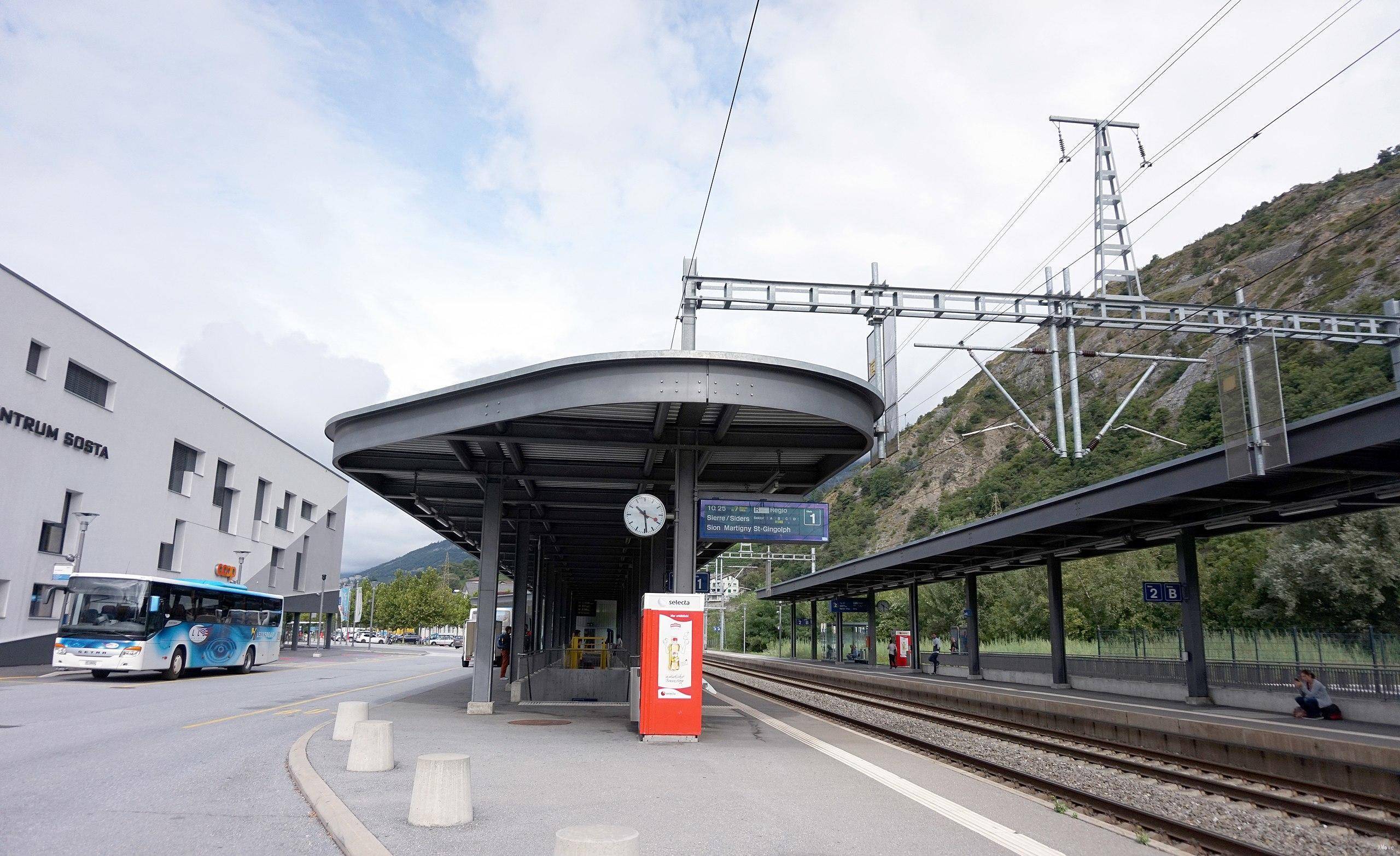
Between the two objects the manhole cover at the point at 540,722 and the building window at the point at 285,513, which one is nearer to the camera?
the manhole cover at the point at 540,722

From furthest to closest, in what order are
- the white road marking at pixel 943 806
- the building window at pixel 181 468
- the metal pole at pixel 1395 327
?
the building window at pixel 181 468 → the metal pole at pixel 1395 327 → the white road marking at pixel 943 806

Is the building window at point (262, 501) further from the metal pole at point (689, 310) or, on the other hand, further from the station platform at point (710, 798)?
the station platform at point (710, 798)

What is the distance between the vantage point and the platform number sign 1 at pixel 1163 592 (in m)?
23.2

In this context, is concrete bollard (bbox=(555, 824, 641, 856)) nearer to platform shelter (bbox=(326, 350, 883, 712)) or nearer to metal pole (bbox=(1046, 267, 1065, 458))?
platform shelter (bbox=(326, 350, 883, 712))

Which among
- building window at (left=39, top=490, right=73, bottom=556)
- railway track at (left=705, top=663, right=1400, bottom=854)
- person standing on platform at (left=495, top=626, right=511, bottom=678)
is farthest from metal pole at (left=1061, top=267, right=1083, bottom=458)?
building window at (left=39, top=490, right=73, bottom=556)

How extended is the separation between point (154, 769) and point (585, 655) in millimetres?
17798

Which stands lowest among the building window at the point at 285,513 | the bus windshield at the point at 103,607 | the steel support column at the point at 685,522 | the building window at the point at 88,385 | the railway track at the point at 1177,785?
the railway track at the point at 1177,785

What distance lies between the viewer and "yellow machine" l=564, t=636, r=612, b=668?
25.6 m

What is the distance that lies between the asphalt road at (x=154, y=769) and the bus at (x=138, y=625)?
1831 millimetres

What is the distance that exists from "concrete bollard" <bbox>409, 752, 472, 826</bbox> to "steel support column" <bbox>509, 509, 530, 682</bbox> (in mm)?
17109

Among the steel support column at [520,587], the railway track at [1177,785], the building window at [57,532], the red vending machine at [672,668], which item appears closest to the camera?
the railway track at [1177,785]

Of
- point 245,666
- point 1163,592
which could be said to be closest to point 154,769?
point 1163,592

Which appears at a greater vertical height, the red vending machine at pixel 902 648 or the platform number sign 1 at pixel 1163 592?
the platform number sign 1 at pixel 1163 592

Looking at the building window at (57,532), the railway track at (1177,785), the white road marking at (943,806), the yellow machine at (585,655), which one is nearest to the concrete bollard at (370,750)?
the white road marking at (943,806)
